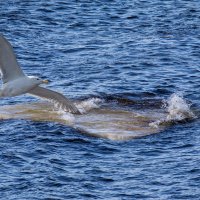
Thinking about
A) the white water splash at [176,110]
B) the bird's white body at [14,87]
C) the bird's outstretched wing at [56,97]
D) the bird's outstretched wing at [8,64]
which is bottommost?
the white water splash at [176,110]

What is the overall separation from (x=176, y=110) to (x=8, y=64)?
241 inches

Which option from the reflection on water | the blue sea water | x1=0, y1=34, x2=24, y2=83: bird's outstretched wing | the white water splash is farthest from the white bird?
the white water splash

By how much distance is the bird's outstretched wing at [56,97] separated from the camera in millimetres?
20547

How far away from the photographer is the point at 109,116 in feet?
74.7

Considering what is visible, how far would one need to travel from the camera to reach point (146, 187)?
18.5 meters

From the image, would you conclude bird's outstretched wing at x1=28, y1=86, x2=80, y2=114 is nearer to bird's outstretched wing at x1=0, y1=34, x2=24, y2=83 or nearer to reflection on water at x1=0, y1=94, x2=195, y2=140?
reflection on water at x1=0, y1=94, x2=195, y2=140

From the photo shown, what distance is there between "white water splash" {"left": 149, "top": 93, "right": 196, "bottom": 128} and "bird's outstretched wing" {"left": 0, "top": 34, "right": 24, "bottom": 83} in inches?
181

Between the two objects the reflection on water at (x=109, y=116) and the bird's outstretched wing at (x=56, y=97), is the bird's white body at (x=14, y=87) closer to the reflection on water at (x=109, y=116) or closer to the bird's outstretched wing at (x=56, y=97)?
the bird's outstretched wing at (x=56, y=97)

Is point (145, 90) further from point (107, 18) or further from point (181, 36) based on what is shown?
point (107, 18)

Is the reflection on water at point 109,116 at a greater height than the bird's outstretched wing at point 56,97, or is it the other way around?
the bird's outstretched wing at point 56,97

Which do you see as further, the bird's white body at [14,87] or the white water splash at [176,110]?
the white water splash at [176,110]

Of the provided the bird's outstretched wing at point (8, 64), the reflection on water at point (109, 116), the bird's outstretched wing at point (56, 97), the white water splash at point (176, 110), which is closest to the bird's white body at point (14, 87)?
the bird's outstretched wing at point (8, 64)

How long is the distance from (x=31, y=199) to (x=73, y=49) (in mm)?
12086

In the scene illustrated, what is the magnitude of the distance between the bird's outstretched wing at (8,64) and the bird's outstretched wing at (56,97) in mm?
1476
